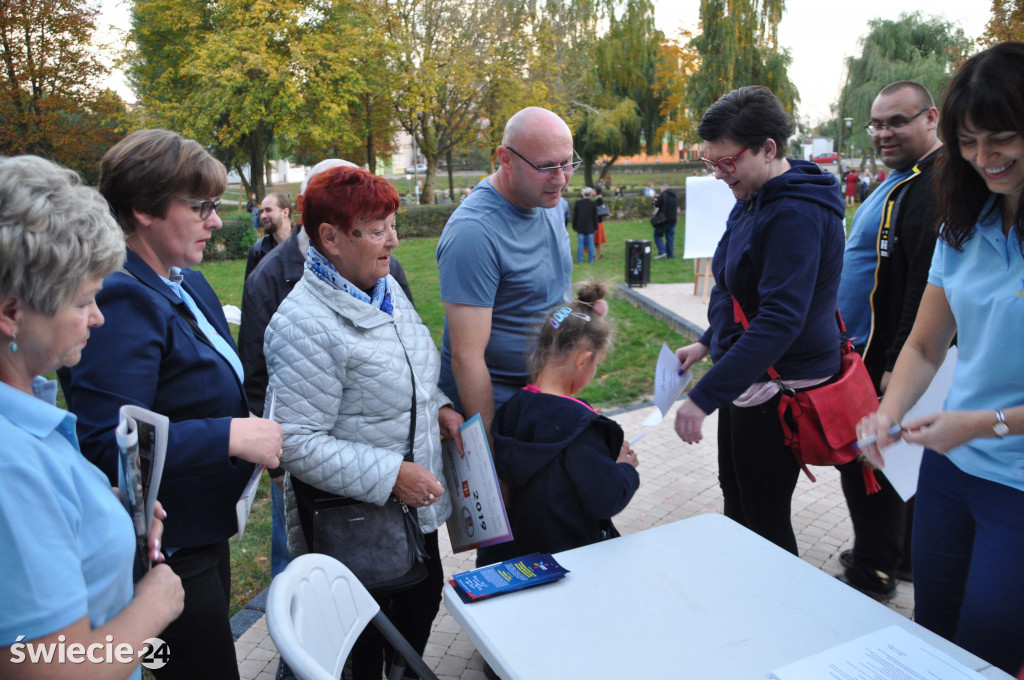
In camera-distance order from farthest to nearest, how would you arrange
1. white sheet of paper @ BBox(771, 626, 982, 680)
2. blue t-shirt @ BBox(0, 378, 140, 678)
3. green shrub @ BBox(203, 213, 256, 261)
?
green shrub @ BBox(203, 213, 256, 261) → white sheet of paper @ BBox(771, 626, 982, 680) → blue t-shirt @ BBox(0, 378, 140, 678)

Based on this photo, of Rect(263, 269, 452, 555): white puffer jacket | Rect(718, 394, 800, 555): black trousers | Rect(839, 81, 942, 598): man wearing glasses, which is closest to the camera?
Rect(263, 269, 452, 555): white puffer jacket

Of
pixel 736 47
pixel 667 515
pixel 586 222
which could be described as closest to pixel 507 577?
pixel 667 515

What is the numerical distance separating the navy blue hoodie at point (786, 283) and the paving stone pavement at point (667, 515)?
4.76ft

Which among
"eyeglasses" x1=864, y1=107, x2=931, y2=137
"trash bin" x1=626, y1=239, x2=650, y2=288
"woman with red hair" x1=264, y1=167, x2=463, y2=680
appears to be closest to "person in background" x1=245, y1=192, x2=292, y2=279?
"woman with red hair" x1=264, y1=167, x2=463, y2=680

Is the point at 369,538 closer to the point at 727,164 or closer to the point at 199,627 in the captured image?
the point at 199,627

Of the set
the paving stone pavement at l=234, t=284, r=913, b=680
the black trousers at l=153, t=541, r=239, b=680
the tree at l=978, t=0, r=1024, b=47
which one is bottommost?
the paving stone pavement at l=234, t=284, r=913, b=680

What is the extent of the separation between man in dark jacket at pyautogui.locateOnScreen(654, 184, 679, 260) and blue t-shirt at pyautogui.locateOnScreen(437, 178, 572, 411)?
540 inches

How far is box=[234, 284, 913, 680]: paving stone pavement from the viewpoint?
2.96 meters

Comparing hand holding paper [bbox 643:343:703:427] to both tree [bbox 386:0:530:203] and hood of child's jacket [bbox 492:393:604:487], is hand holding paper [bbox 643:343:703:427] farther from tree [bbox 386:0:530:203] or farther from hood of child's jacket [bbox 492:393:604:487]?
tree [bbox 386:0:530:203]

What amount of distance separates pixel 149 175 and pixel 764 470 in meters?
2.25

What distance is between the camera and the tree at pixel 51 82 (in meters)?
13.7

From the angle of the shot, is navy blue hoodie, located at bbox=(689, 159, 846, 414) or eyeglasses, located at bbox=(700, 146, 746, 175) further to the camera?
eyeglasses, located at bbox=(700, 146, 746, 175)

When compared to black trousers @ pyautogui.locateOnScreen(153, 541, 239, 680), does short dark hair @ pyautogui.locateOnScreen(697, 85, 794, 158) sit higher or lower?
higher

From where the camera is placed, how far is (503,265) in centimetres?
259
